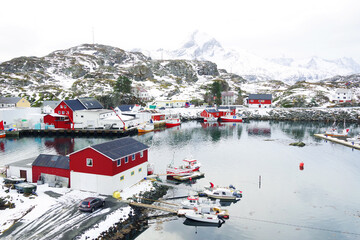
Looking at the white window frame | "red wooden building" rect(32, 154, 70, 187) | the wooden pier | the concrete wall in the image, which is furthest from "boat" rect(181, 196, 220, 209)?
the wooden pier

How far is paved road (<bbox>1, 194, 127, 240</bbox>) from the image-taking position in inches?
910

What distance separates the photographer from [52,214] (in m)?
26.6

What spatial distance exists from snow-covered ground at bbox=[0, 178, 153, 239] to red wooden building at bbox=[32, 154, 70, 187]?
5.06ft

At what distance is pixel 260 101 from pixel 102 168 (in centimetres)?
12225

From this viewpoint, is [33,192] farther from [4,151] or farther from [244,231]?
[4,151]

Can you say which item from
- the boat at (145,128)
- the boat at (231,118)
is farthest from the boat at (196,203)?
the boat at (231,118)

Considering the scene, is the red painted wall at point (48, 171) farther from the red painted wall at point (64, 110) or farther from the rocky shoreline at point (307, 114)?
the rocky shoreline at point (307, 114)

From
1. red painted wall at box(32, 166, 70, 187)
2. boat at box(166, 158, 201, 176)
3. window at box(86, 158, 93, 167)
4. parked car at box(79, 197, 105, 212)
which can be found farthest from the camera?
boat at box(166, 158, 201, 176)

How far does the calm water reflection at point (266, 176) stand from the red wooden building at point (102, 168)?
7.66 m

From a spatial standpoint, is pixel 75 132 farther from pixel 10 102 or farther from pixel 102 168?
pixel 102 168

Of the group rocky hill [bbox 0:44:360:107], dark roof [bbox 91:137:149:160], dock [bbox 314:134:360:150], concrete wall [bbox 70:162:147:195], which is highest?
rocky hill [bbox 0:44:360:107]

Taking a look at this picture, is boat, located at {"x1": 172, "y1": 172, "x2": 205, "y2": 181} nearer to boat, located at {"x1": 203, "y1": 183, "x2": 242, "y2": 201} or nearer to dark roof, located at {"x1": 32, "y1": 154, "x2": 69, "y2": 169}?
boat, located at {"x1": 203, "y1": 183, "x2": 242, "y2": 201}

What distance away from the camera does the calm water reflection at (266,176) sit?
27828 millimetres

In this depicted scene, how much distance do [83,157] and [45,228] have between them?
9.66m
